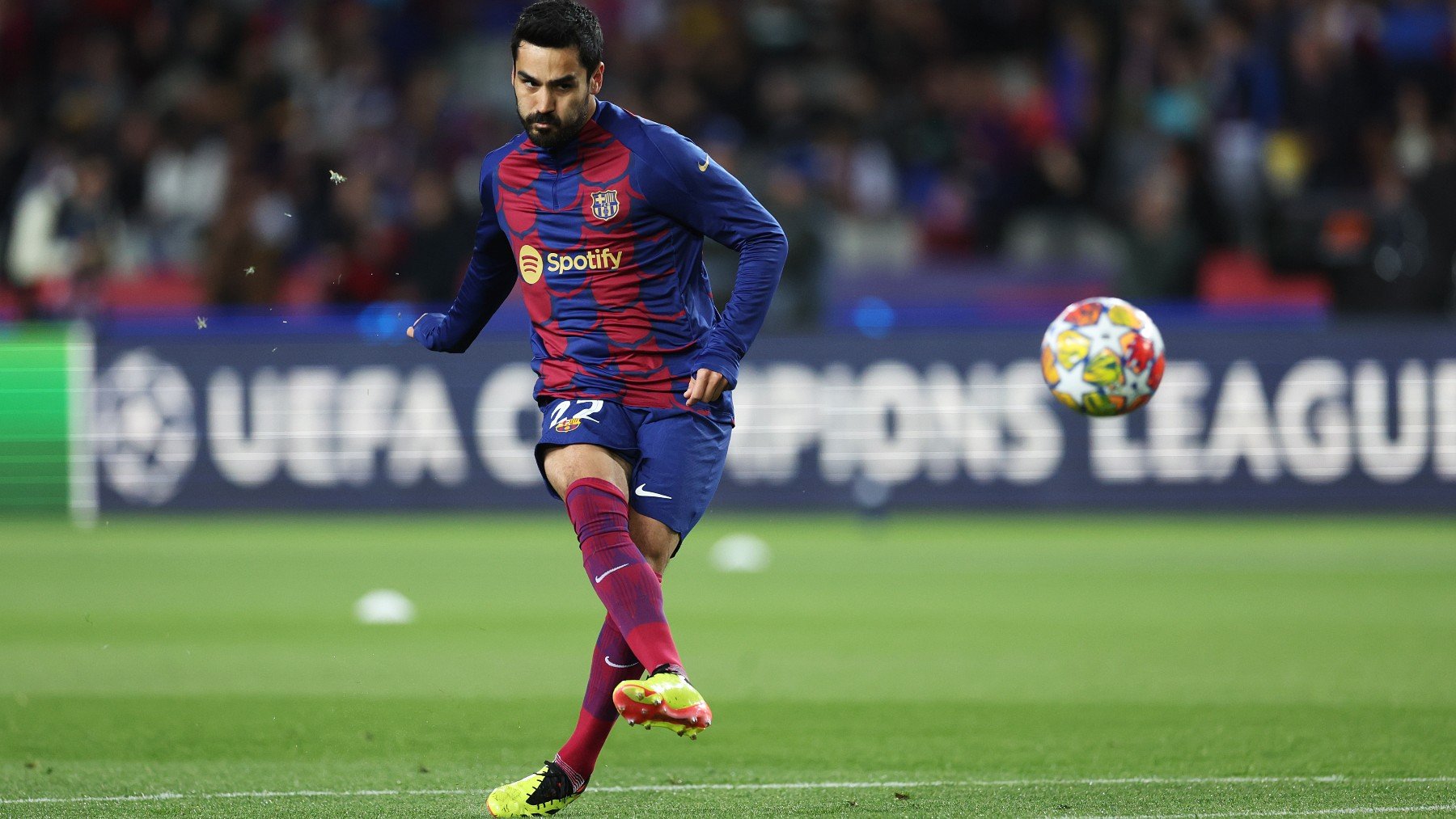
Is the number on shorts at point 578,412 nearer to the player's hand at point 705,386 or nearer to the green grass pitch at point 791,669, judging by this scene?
the player's hand at point 705,386

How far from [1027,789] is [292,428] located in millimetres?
9724

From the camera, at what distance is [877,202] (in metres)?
17.4

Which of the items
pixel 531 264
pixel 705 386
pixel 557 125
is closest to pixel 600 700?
pixel 705 386

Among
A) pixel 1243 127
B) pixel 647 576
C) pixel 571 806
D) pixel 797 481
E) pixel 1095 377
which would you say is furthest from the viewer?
pixel 1243 127

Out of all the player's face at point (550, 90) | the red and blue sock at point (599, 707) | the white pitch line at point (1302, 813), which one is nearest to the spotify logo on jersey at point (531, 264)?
the player's face at point (550, 90)

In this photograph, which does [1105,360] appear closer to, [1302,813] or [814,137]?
[1302,813]

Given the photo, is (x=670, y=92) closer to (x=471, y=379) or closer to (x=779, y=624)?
(x=471, y=379)

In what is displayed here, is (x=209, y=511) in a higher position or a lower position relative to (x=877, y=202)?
lower

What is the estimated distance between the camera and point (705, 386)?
5035 millimetres

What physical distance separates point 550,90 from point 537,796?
1.89 metres

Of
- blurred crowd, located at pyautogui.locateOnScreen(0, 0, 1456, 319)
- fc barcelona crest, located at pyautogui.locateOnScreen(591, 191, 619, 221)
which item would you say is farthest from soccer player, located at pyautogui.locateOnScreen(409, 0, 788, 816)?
blurred crowd, located at pyautogui.locateOnScreen(0, 0, 1456, 319)

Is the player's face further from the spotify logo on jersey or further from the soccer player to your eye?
the spotify logo on jersey

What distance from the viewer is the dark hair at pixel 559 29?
198 inches

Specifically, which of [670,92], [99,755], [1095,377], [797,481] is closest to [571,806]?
[99,755]
